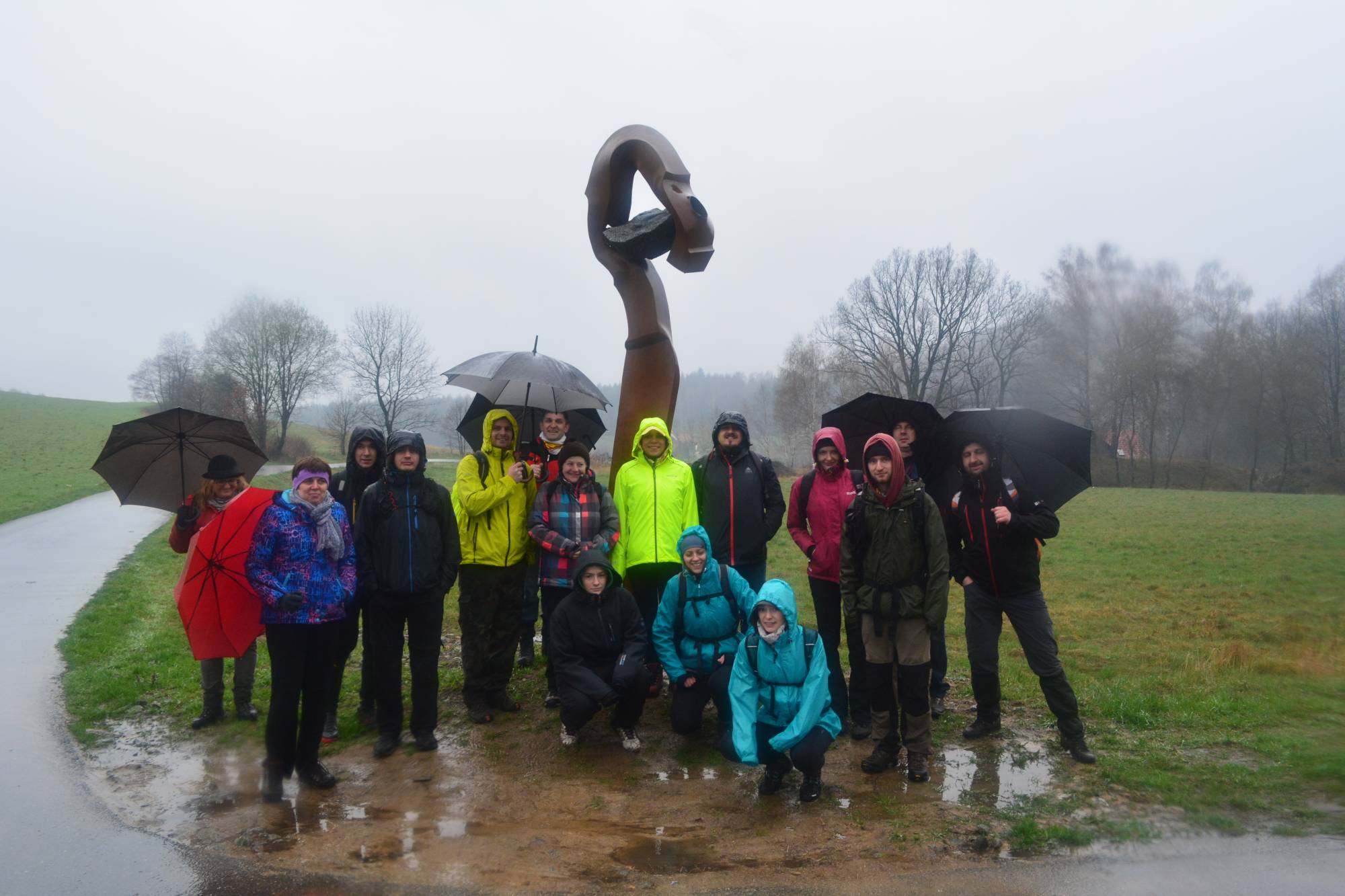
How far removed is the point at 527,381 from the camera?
5453 millimetres

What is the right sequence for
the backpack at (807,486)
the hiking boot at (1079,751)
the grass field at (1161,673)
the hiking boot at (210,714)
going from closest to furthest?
the grass field at (1161,673)
the hiking boot at (1079,751)
the backpack at (807,486)
the hiking boot at (210,714)

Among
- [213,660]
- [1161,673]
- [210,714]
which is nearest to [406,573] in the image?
[213,660]

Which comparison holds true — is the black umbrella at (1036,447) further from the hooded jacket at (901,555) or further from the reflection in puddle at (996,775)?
the reflection in puddle at (996,775)

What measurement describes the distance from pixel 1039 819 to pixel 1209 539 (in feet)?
53.5

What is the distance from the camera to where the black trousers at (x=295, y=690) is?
4207 millimetres


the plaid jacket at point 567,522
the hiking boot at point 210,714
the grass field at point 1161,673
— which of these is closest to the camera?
the grass field at point 1161,673

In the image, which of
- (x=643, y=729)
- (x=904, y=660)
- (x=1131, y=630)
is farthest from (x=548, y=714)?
(x=1131, y=630)

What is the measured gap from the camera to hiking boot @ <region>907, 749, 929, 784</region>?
4.32 m

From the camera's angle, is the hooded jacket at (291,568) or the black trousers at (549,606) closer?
the hooded jacket at (291,568)

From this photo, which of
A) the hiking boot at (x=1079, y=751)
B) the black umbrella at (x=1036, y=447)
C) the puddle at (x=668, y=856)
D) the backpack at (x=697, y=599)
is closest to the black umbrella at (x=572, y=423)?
the backpack at (x=697, y=599)

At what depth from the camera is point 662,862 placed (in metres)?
3.52

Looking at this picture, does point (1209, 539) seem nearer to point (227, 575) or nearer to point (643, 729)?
point (643, 729)

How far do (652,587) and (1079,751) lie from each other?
2.74 metres

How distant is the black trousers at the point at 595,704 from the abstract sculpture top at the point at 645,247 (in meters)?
2.00
